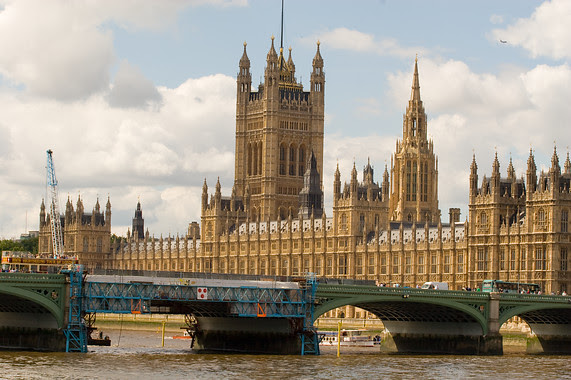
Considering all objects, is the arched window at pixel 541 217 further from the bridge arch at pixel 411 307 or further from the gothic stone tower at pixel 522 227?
the bridge arch at pixel 411 307

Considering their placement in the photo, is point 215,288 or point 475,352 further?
point 475,352

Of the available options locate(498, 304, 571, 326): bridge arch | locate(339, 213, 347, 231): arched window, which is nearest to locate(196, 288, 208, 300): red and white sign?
locate(498, 304, 571, 326): bridge arch

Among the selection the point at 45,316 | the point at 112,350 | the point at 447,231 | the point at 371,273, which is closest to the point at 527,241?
the point at 447,231

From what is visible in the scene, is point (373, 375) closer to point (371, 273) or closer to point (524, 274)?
point (524, 274)

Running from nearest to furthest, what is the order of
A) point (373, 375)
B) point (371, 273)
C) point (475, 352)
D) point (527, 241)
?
point (373, 375), point (475, 352), point (527, 241), point (371, 273)

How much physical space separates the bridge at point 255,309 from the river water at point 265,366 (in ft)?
9.99

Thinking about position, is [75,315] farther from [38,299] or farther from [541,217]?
[541,217]

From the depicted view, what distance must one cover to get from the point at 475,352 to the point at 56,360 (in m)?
36.9

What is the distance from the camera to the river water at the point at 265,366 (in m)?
92.4

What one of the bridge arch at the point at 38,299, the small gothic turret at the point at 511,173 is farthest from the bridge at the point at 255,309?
the small gothic turret at the point at 511,173

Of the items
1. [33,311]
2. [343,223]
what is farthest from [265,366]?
[343,223]

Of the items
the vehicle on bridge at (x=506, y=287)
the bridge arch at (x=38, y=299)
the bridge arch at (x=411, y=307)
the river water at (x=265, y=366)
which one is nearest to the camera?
the river water at (x=265, y=366)

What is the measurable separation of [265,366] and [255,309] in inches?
426

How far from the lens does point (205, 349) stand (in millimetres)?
118688
